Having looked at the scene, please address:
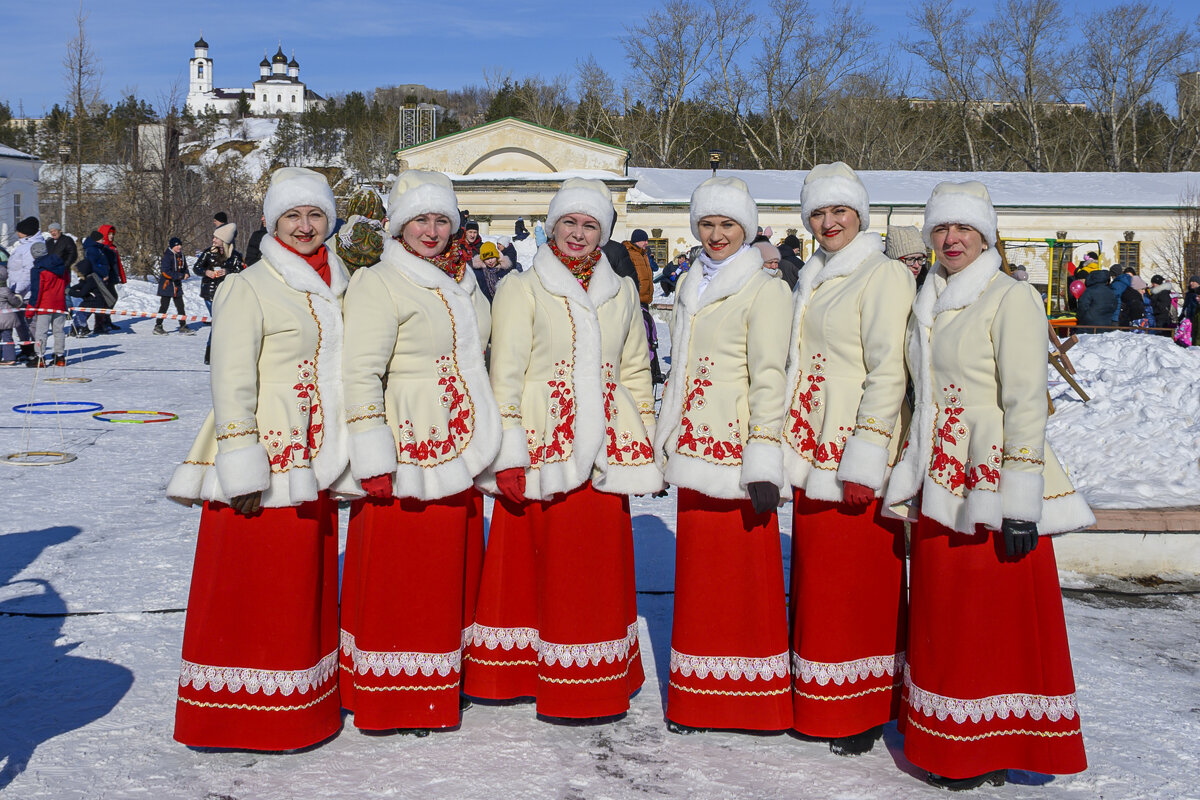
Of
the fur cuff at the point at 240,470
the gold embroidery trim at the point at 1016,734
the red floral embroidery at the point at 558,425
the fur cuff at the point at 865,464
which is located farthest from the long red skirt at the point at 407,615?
the gold embroidery trim at the point at 1016,734

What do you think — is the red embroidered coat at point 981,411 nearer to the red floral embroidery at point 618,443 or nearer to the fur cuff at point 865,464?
the fur cuff at point 865,464

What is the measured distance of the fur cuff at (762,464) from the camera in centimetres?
381

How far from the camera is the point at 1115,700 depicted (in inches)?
172

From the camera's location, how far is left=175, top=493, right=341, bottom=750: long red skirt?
3.76 metres

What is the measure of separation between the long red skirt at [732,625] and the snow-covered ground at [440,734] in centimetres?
12

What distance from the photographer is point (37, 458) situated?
8.71m

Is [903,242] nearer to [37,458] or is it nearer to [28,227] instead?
[37,458]

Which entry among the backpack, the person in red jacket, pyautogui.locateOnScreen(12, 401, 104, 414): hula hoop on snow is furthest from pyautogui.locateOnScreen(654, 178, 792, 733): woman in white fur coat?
the backpack

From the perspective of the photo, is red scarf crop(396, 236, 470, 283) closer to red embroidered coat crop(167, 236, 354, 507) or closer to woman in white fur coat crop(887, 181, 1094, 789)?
red embroidered coat crop(167, 236, 354, 507)

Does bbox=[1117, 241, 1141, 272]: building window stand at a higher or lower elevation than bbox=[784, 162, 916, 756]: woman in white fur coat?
higher

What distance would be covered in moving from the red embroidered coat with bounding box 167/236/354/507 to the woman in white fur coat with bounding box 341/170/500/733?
146 mm

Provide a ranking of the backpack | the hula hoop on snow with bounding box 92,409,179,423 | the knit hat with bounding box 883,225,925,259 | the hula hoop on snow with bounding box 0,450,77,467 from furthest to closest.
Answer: the backpack < the hula hoop on snow with bounding box 92,409,179,423 < the hula hoop on snow with bounding box 0,450,77,467 < the knit hat with bounding box 883,225,925,259

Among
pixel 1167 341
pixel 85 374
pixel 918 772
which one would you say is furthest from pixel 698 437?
pixel 85 374

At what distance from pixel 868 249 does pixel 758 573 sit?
1223mm
